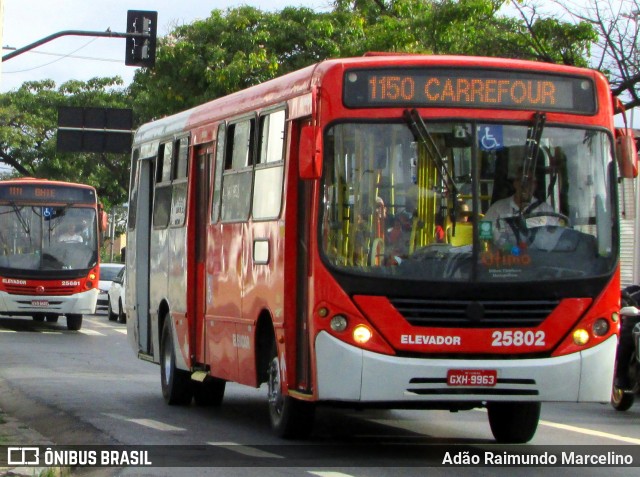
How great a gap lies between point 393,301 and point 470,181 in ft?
3.43

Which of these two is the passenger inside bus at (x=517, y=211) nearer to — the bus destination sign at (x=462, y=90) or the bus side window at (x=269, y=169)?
the bus destination sign at (x=462, y=90)

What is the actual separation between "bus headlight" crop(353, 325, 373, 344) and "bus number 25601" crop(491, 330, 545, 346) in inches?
35.3

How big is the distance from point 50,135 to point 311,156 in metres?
54.7

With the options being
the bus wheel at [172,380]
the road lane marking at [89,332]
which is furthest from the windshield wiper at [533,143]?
the road lane marking at [89,332]

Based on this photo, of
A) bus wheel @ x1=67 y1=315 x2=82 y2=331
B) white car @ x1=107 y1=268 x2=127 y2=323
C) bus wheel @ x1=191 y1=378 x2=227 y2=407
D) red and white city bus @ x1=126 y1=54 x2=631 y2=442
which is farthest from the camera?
white car @ x1=107 y1=268 x2=127 y2=323

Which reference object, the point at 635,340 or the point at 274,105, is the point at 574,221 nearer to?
the point at 274,105

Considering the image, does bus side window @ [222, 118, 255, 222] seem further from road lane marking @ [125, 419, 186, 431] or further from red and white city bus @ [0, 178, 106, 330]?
red and white city bus @ [0, 178, 106, 330]

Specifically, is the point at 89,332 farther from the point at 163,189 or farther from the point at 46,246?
the point at 163,189

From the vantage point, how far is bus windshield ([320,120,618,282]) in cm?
1023

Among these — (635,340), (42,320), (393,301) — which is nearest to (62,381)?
(635,340)

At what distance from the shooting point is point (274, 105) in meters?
11.7

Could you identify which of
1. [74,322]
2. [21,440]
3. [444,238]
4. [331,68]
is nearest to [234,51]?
[74,322]

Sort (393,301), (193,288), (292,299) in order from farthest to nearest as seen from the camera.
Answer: (193,288) < (292,299) < (393,301)

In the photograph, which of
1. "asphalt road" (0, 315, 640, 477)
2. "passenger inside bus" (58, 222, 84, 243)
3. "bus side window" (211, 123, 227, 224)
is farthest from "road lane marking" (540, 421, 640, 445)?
"passenger inside bus" (58, 222, 84, 243)
